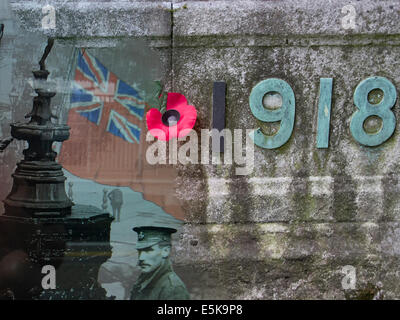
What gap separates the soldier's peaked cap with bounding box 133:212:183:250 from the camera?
334cm

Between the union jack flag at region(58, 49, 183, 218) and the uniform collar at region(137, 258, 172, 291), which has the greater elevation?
the union jack flag at region(58, 49, 183, 218)

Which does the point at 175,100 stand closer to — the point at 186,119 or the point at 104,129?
the point at 186,119

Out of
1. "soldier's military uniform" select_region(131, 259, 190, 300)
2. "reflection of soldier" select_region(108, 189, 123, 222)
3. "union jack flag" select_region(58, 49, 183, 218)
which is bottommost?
"soldier's military uniform" select_region(131, 259, 190, 300)

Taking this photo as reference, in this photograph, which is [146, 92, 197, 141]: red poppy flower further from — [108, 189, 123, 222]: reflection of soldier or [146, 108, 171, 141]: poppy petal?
[108, 189, 123, 222]: reflection of soldier

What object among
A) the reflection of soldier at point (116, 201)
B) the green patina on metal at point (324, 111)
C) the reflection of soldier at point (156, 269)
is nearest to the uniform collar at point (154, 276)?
the reflection of soldier at point (156, 269)

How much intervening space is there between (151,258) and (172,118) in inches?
38.8

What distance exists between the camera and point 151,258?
3354 mm

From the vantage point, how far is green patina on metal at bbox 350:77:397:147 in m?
3.29

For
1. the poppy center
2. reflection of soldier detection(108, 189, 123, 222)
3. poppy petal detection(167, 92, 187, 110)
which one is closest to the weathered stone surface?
poppy petal detection(167, 92, 187, 110)

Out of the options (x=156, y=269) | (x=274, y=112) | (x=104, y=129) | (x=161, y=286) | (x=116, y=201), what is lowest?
(x=161, y=286)

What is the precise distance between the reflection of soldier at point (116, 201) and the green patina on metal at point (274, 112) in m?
1.00

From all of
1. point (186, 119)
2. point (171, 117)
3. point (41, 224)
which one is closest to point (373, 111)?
point (186, 119)

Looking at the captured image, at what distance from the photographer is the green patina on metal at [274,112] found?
129 inches

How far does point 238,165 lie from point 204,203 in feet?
1.16
